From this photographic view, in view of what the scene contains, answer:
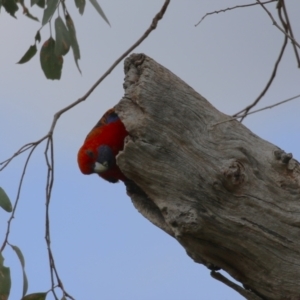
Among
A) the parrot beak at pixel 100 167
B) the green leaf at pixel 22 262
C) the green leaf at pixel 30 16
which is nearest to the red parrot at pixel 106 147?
the parrot beak at pixel 100 167

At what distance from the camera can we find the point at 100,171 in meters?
4.83

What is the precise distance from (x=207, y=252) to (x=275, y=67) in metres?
1.09

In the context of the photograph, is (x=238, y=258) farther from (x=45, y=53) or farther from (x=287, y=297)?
(x=45, y=53)

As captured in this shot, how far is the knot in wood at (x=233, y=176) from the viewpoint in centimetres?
313

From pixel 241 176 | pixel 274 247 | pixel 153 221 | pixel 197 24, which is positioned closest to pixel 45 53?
pixel 197 24

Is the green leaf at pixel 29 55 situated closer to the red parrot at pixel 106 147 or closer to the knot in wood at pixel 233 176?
the red parrot at pixel 106 147

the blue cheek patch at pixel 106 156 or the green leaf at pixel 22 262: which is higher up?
the blue cheek patch at pixel 106 156

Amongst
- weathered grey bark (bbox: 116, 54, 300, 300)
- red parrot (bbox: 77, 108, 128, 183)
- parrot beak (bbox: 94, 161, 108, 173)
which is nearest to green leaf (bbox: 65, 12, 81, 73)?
weathered grey bark (bbox: 116, 54, 300, 300)

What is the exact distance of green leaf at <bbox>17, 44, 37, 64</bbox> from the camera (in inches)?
156

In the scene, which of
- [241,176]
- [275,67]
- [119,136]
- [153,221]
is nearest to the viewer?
[241,176]

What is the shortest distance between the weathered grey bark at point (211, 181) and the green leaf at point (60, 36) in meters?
0.48

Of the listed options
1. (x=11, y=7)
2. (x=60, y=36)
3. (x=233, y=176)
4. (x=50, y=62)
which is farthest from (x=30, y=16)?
(x=233, y=176)

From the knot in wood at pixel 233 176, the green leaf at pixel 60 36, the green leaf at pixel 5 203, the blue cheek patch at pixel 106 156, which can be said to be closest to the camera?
the knot in wood at pixel 233 176

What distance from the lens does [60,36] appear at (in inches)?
146
